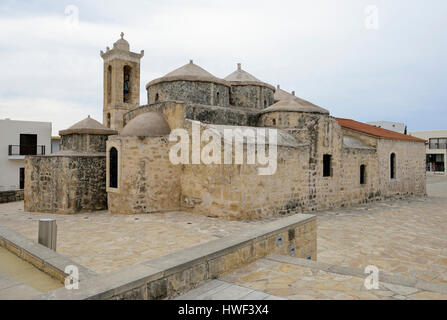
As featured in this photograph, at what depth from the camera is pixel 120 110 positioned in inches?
656

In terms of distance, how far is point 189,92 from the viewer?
11.7m

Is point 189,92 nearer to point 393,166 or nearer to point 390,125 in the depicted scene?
point 393,166

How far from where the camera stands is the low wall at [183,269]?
2.21 meters

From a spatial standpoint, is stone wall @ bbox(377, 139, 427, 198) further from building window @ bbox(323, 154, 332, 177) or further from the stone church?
building window @ bbox(323, 154, 332, 177)

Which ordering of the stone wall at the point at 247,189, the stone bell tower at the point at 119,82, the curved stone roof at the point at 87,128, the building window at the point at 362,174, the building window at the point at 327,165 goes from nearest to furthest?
the stone wall at the point at 247,189 → the building window at the point at 327,165 → the curved stone roof at the point at 87,128 → the building window at the point at 362,174 → the stone bell tower at the point at 119,82

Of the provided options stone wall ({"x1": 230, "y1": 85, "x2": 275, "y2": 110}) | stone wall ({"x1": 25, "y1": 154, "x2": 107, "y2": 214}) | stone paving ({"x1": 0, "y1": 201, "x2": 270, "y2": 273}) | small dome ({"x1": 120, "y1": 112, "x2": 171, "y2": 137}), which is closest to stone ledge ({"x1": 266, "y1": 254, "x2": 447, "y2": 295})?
stone paving ({"x1": 0, "y1": 201, "x2": 270, "y2": 273})

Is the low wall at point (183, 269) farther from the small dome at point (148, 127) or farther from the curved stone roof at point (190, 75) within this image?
the curved stone roof at point (190, 75)

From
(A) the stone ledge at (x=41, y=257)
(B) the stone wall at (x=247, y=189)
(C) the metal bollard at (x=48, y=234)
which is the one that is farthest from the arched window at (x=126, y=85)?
(C) the metal bollard at (x=48, y=234)

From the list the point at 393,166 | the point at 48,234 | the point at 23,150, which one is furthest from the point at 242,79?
the point at 23,150

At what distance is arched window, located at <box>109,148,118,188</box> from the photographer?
9.34 metres

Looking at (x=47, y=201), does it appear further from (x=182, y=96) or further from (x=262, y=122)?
(x=262, y=122)

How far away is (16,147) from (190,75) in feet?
40.8

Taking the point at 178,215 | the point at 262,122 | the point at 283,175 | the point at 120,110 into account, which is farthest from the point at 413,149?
the point at 120,110

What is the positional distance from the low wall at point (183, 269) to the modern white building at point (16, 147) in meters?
18.2
